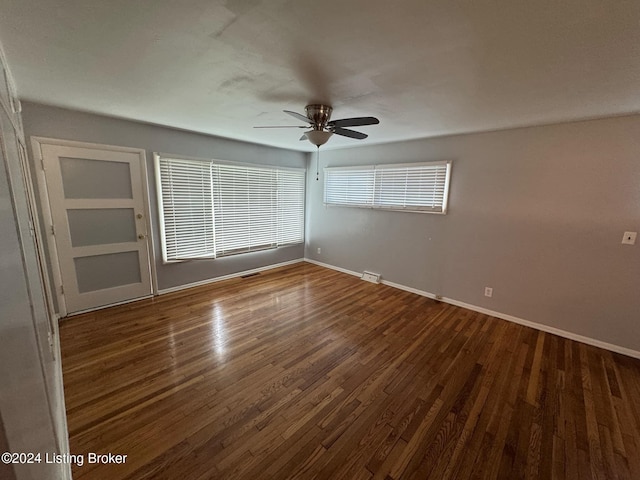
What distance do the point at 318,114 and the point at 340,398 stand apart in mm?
2414

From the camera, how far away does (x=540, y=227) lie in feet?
9.46

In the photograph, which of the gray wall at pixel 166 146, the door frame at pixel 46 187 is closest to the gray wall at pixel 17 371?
the door frame at pixel 46 187

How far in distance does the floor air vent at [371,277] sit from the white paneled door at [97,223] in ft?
11.2

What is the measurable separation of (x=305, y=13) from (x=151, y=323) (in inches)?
128

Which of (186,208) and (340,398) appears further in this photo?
(186,208)

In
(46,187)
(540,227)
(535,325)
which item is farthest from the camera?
(535,325)

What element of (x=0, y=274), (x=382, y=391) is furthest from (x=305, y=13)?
(x=382, y=391)

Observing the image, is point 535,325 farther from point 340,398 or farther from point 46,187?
point 46,187

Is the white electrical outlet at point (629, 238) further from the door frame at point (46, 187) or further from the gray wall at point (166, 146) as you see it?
the door frame at point (46, 187)

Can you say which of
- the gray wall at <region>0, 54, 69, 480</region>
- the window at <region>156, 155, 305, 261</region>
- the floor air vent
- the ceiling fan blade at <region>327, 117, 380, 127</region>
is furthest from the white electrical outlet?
the window at <region>156, 155, 305, 261</region>

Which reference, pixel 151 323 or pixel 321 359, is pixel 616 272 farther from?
pixel 151 323

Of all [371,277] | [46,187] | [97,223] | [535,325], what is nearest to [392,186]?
[371,277]

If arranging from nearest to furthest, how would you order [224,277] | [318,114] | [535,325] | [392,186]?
[318,114]
[535,325]
[392,186]
[224,277]

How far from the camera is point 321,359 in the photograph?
93.2 inches
